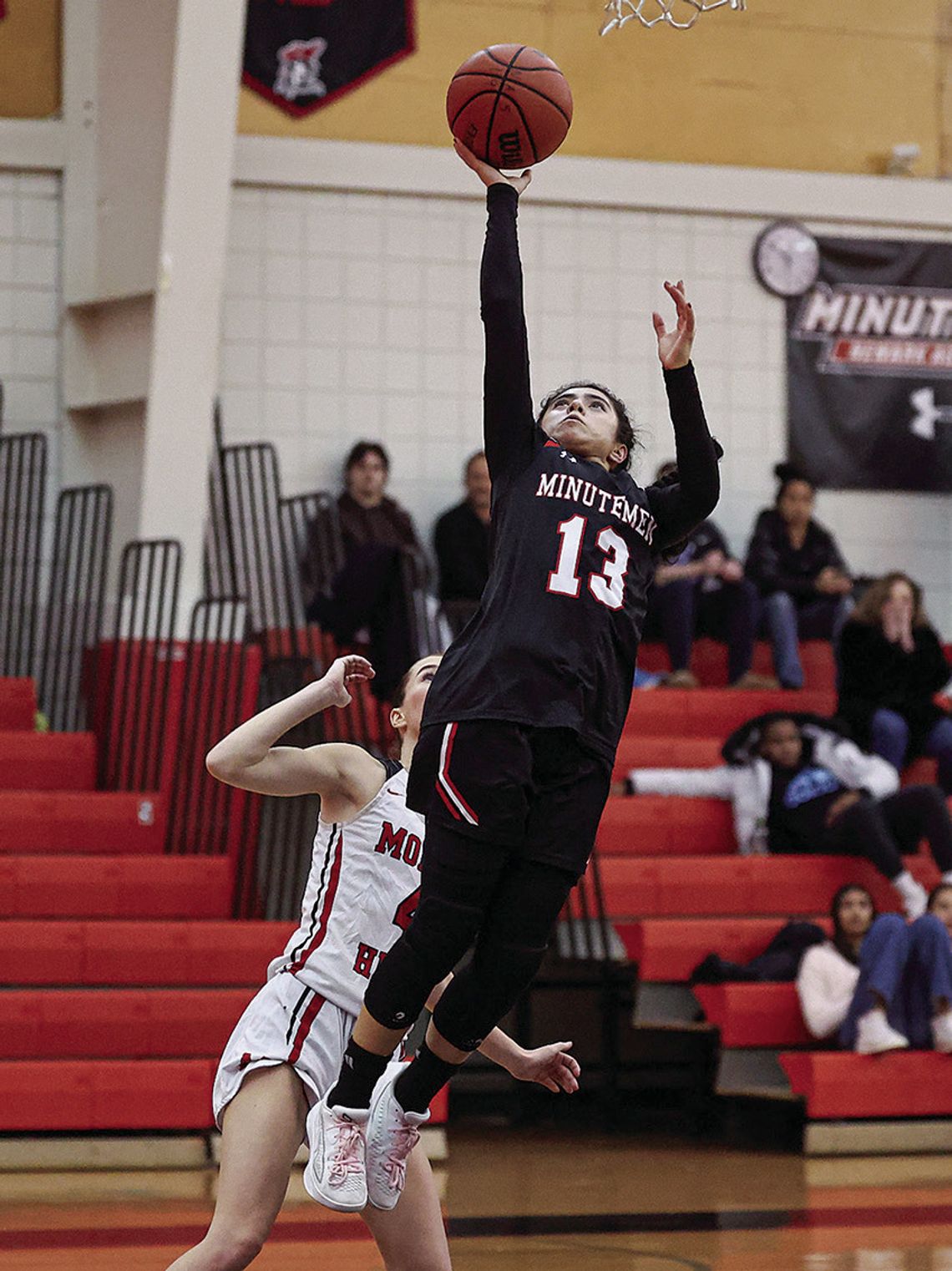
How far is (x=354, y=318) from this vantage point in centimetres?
1121

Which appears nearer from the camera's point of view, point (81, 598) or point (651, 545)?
point (651, 545)

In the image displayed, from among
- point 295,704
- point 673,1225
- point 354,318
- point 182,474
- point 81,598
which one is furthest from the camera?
point 354,318

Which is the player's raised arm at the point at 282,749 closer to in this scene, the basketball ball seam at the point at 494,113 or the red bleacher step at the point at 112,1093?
the basketball ball seam at the point at 494,113

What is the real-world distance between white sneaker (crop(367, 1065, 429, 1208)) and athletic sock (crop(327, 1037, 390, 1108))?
1.3 inches

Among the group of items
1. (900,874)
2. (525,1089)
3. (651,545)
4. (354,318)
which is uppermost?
(354,318)

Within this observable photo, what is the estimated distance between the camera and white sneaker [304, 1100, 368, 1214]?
3492 millimetres

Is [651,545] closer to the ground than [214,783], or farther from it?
farther from it

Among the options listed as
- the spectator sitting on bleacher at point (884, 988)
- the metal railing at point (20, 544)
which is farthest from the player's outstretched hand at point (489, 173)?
the metal railing at point (20, 544)

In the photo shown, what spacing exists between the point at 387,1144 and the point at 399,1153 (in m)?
0.05

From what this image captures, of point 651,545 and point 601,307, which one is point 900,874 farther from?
point 651,545

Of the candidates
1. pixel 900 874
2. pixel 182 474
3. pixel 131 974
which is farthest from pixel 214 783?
pixel 900 874

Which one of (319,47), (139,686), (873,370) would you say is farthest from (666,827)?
(319,47)

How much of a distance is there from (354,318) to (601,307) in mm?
1466

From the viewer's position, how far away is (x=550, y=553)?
11.9 feet
